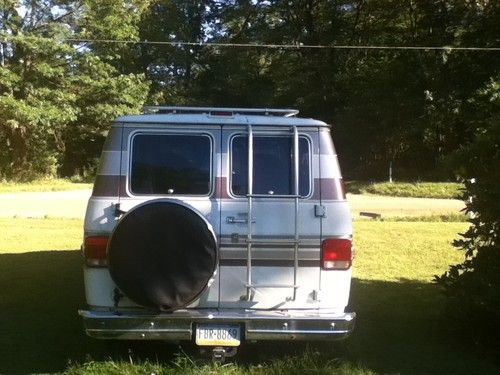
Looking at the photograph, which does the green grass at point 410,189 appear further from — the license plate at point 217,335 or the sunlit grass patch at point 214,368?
the license plate at point 217,335

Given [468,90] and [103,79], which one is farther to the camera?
[103,79]

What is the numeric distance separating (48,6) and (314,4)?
15365 millimetres

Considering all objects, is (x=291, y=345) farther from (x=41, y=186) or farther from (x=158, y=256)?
(x=41, y=186)

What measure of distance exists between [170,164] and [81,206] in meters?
16.9

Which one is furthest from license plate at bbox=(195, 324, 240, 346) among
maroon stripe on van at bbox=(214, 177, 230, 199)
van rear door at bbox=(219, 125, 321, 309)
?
maroon stripe on van at bbox=(214, 177, 230, 199)

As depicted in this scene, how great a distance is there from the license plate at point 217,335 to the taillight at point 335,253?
79 cm

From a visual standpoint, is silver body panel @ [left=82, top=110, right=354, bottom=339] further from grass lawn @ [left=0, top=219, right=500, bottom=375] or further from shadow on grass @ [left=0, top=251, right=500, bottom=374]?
shadow on grass @ [left=0, top=251, right=500, bottom=374]

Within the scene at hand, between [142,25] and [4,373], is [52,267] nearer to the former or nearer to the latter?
[4,373]

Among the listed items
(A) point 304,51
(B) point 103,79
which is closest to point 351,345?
(B) point 103,79

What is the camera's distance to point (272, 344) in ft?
19.8

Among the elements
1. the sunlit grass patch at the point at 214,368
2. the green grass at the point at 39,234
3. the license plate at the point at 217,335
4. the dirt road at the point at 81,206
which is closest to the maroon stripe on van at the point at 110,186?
the license plate at the point at 217,335

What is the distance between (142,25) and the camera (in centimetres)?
4272

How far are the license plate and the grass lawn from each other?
263 millimetres

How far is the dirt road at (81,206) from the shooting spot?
18.8 m
